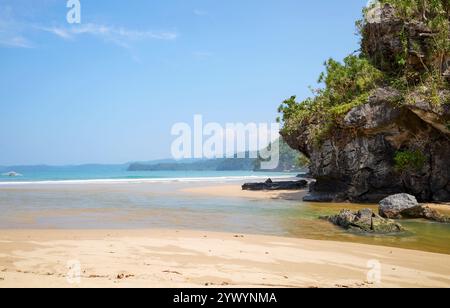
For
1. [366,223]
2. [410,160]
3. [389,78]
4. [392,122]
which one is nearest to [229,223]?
[366,223]

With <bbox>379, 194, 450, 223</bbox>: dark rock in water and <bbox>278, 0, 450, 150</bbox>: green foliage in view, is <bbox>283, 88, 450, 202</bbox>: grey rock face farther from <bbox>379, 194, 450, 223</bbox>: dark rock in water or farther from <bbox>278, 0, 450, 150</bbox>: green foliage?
<bbox>379, 194, 450, 223</bbox>: dark rock in water

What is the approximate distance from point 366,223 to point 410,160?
10.8 meters

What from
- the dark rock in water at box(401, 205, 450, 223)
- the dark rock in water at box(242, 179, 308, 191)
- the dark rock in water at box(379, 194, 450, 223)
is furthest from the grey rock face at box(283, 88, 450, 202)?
the dark rock in water at box(242, 179, 308, 191)

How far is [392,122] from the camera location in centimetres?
2144

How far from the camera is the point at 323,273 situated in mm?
6797

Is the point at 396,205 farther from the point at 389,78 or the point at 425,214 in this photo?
the point at 389,78

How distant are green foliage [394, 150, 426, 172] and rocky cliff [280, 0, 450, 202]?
0.05 meters

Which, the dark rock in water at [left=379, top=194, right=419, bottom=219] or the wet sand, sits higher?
the dark rock in water at [left=379, top=194, right=419, bottom=219]

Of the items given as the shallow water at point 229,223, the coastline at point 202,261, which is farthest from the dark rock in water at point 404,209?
the coastline at point 202,261

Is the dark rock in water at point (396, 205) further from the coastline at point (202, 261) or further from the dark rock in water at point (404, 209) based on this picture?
the coastline at point (202, 261)

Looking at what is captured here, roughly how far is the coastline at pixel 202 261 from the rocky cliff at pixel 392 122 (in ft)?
43.8

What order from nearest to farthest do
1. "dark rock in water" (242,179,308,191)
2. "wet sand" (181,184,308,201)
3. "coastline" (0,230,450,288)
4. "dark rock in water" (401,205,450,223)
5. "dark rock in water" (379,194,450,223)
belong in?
"coastline" (0,230,450,288), "dark rock in water" (401,205,450,223), "dark rock in water" (379,194,450,223), "wet sand" (181,184,308,201), "dark rock in water" (242,179,308,191)

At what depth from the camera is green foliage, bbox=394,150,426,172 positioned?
21.6m
